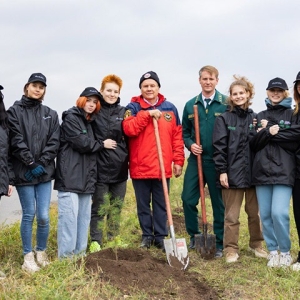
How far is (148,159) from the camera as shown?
5793 mm

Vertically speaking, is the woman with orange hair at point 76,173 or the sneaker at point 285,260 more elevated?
the woman with orange hair at point 76,173

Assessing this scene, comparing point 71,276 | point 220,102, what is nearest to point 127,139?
point 220,102

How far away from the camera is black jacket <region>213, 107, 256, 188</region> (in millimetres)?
5363

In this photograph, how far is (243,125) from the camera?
543 centimetres

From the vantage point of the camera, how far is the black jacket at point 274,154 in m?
5.04

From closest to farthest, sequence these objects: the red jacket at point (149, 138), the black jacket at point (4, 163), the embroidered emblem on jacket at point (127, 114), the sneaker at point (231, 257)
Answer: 1. the black jacket at point (4, 163)
2. the sneaker at point (231, 257)
3. the red jacket at point (149, 138)
4. the embroidered emblem on jacket at point (127, 114)

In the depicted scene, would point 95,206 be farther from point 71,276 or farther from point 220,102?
point 220,102

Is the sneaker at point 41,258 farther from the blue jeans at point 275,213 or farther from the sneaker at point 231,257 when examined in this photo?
the blue jeans at point 275,213

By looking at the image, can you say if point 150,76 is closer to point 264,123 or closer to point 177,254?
point 264,123

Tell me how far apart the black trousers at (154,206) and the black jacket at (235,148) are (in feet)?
3.14

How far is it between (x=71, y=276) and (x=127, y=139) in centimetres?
224

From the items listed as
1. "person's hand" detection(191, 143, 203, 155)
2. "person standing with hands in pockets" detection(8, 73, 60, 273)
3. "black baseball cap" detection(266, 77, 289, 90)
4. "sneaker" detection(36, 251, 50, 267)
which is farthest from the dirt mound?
"black baseball cap" detection(266, 77, 289, 90)

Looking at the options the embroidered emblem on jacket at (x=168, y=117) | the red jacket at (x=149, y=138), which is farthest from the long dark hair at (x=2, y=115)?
the embroidered emblem on jacket at (x=168, y=117)

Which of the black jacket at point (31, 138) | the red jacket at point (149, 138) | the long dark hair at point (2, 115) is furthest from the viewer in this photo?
the red jacket at point (149, 138)
